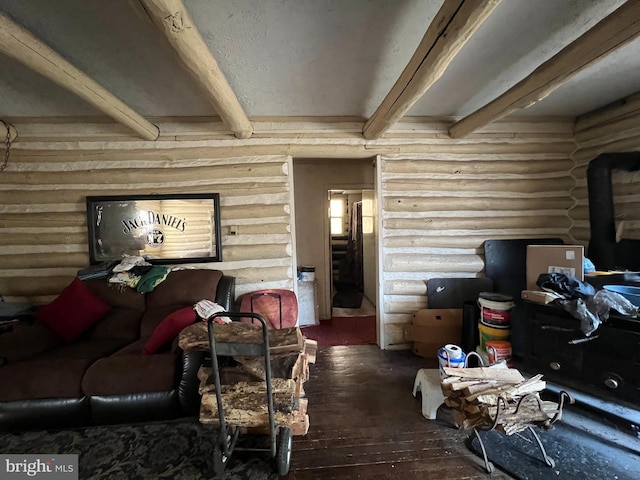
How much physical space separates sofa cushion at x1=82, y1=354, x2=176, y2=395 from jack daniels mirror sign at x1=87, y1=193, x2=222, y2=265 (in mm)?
1314

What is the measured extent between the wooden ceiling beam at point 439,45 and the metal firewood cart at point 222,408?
185 centimetres

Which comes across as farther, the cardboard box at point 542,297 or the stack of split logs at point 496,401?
the cardboard box at point 542,297

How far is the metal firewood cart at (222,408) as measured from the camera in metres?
1.47

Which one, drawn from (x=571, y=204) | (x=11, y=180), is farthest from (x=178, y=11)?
(x=571, y=204)

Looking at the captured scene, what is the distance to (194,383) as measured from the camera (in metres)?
2.09

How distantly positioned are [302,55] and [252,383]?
231 cm

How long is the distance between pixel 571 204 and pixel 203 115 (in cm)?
457

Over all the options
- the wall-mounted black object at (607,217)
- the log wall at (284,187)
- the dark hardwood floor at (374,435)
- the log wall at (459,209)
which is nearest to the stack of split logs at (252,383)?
the dark hardwood floor at (374,435)

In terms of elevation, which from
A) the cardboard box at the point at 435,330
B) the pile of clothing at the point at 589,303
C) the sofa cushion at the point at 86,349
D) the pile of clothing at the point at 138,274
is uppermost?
the pile of clothing at the point at 138,274

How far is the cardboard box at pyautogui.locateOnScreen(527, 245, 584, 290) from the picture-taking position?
2.29m

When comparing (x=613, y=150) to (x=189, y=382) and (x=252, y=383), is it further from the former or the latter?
(x=189, y=382)

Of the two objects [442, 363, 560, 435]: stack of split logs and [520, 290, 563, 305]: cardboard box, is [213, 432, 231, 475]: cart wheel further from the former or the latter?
[520, 290, 563, 305]: cardboard box

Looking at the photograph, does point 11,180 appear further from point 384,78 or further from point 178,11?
point 384,78

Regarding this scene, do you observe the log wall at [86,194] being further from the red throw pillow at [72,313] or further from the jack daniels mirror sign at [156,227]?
the red throw pillow at [72,313]
